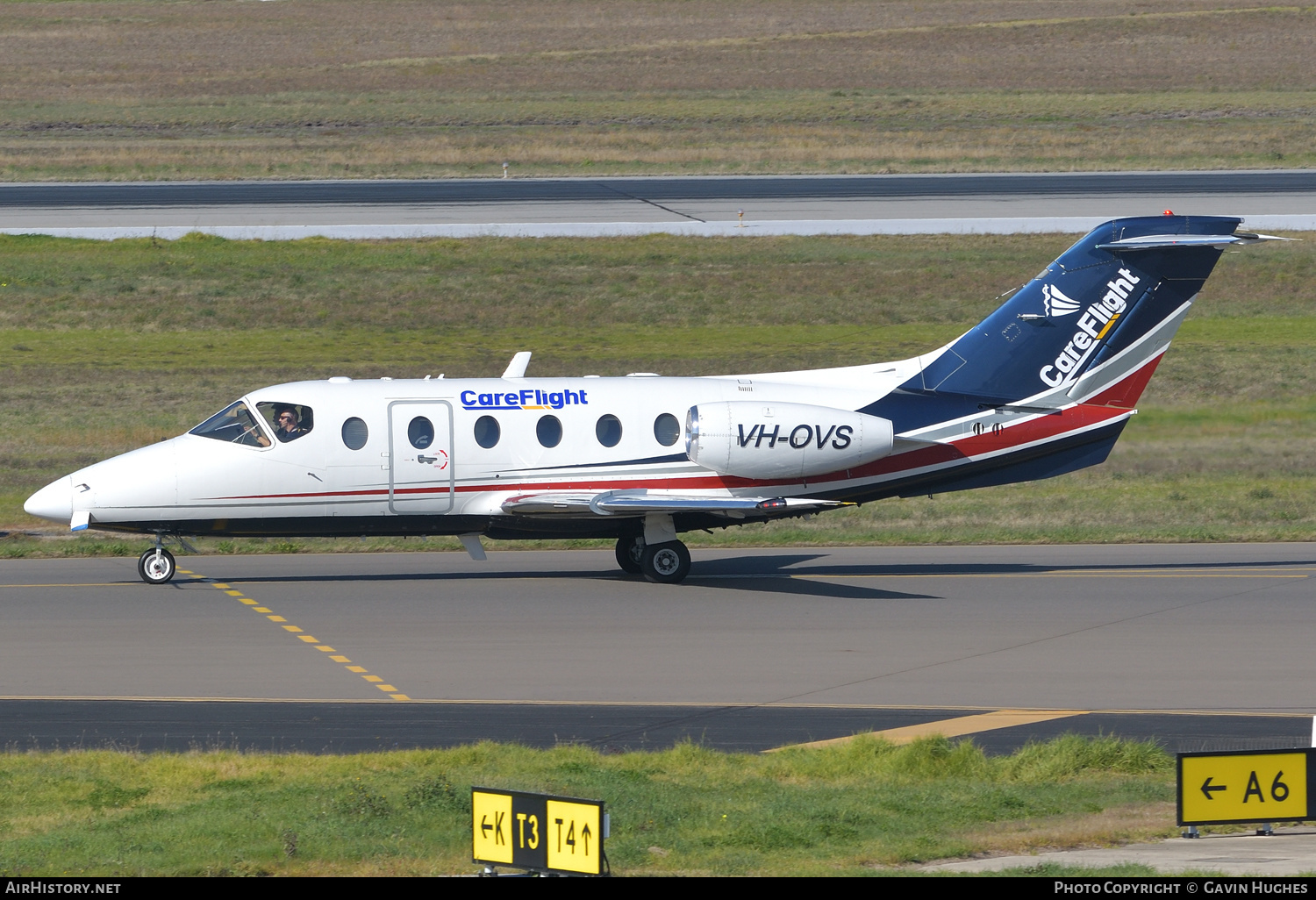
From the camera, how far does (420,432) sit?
24.8 metres

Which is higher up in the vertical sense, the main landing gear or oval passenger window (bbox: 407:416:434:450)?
oval passenger window (bbox: 407:416:434:450)

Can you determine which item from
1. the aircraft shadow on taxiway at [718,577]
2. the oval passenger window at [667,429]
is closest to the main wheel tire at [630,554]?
the aircraft shadow on taxiway at [718,577]

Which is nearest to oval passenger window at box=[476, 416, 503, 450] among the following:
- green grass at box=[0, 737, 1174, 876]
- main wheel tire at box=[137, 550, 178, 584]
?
main wheel tire at box=[137, 550, 178, 584]

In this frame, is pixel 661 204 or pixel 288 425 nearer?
pixel 288 425

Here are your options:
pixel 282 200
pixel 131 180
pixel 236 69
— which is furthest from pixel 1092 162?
pixel 236 69

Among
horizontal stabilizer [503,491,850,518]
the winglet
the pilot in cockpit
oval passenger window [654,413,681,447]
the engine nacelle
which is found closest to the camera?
horizontal stabilizer [503,491,850,518]

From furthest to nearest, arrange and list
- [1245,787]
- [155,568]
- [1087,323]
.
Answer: [1087,323] → [155,568] → [1245,787]

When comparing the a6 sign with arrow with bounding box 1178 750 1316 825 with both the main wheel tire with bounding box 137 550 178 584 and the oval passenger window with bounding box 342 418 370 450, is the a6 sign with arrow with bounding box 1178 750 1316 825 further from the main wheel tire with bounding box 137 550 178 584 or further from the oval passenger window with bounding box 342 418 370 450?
the main wheel tire with bounding box 137 550 178 584

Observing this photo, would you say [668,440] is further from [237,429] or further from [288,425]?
[237,429]

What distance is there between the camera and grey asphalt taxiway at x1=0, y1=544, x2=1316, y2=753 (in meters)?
17.4

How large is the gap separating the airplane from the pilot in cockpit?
3cm

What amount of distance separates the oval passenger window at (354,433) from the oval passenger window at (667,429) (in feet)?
14.5

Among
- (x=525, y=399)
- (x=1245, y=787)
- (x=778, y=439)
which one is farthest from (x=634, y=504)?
(x=1245, y=787)

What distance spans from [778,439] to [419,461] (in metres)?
5.48
